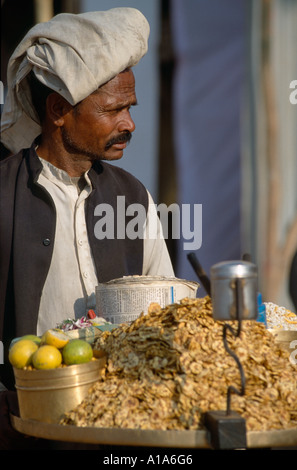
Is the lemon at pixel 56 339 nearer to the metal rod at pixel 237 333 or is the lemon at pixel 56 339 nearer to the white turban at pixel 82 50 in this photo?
the metal rod at pixel 237 333

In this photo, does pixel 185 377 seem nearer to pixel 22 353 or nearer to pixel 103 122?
pixel 22 353

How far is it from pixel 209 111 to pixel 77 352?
2.42 metres

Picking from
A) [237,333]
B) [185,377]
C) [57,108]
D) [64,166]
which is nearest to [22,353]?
[185,377]

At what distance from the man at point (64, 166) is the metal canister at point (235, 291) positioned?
102cm

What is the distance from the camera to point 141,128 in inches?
167

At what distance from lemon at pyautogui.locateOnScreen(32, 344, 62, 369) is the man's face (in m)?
1.07

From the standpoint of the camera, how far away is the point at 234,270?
1.97 metres

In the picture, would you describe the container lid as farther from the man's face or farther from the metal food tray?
the man's face

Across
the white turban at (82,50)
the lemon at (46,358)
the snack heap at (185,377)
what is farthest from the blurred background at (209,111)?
the lemon at (46,358)

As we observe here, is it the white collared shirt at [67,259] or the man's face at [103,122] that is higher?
the man's face at [103,122]

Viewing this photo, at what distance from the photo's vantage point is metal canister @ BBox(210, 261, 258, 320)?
196cm

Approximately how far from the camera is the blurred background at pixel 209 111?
422 cm
